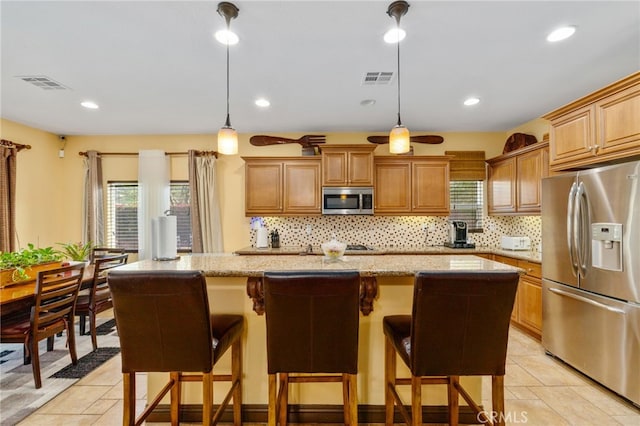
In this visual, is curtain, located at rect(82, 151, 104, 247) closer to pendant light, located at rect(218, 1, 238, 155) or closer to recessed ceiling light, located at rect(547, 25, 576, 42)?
pendant light, located at rect(218, 1, 238, 155)

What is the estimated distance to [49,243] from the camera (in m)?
4.76

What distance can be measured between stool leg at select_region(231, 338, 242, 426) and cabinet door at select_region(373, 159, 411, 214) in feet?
10.1

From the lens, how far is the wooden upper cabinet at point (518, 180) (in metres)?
3.72

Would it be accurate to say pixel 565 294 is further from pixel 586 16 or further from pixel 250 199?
pixel 250 199

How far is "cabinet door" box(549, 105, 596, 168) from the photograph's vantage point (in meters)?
2.62

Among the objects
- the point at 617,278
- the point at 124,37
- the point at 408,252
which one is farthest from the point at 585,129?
the point at 124,37

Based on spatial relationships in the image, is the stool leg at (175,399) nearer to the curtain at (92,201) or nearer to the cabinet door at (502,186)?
the curtain at (92,201)

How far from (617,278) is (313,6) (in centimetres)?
298

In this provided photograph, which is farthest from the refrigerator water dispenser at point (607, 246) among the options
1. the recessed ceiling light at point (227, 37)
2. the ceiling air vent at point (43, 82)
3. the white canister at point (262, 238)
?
the ceiling air vent at point (43, 82)

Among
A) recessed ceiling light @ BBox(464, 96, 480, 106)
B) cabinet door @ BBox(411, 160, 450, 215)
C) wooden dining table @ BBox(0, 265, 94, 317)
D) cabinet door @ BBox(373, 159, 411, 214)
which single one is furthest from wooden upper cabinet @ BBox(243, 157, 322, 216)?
wooden dining table @ BBox(0, 265, 94, 317)

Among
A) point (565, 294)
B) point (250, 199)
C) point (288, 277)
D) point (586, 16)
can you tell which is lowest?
point (565, 294)

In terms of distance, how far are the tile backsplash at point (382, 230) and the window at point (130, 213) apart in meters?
1.62

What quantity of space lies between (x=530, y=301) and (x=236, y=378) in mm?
3437

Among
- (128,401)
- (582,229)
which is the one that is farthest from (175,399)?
(582,229)
